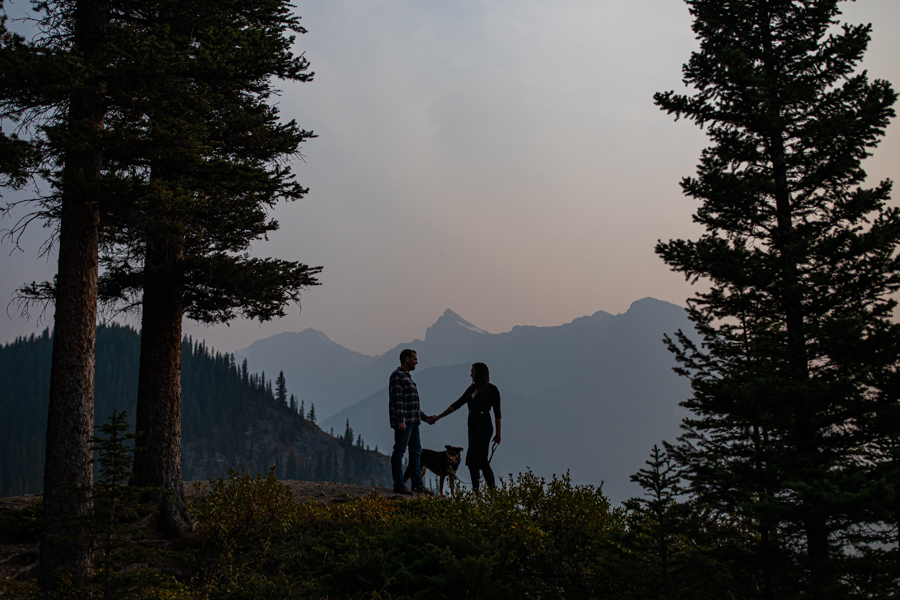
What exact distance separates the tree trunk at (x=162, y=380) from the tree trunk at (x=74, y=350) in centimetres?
149

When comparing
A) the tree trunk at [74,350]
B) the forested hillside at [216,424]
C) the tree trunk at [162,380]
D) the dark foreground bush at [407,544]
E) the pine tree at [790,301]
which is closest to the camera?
the pine tree at [790,301]

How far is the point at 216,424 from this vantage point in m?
180

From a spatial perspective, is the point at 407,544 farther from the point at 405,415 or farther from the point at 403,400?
the point at 403,400

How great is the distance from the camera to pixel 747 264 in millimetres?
5230

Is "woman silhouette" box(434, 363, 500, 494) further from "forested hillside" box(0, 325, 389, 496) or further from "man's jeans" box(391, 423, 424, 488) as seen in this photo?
"forested hillside" box(0, 325, 389, 496)

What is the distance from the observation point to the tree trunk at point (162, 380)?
9016mm

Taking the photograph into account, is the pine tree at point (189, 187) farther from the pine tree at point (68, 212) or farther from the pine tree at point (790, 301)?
the pine tree at point (790, 301)

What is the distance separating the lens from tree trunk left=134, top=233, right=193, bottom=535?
355 inches

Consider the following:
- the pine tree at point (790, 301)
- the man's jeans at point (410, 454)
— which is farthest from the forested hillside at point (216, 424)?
the pine tree at point (790, 301)

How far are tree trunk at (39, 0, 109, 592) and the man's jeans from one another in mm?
4699

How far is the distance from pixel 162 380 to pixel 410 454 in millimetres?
4377

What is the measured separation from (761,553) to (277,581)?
469cm

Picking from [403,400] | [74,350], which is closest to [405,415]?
[403,400]

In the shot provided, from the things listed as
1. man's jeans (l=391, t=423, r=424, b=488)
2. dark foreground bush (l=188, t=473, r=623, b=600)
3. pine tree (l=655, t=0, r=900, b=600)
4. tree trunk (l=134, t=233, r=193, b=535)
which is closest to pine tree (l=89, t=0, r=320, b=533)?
tree trunk (l=134, t=233, r=193, b=535)
